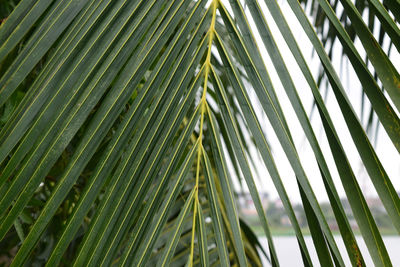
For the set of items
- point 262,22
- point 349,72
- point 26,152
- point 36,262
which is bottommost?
point 36,262

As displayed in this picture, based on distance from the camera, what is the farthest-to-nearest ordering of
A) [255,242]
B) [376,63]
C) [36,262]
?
[255,242] < [36,262] < [376,63]

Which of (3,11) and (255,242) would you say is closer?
(3,11)

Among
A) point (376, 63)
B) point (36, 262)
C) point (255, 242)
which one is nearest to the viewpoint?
point (376, 63)

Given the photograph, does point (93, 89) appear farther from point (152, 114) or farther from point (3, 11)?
point (3, 11)

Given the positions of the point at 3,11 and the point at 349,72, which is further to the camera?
the point at 349,72

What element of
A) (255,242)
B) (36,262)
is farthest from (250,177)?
(255,242)

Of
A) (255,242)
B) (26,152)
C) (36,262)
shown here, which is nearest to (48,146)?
(26,152)

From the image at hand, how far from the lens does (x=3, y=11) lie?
69cm

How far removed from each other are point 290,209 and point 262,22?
111 mm

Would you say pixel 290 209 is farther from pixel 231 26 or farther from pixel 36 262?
pixel 36 262

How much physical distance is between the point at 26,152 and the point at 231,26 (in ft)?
0.50

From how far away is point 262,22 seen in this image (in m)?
0.29

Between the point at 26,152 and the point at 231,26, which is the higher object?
the point at 231,26

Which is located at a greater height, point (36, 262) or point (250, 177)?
point (250, 177)
